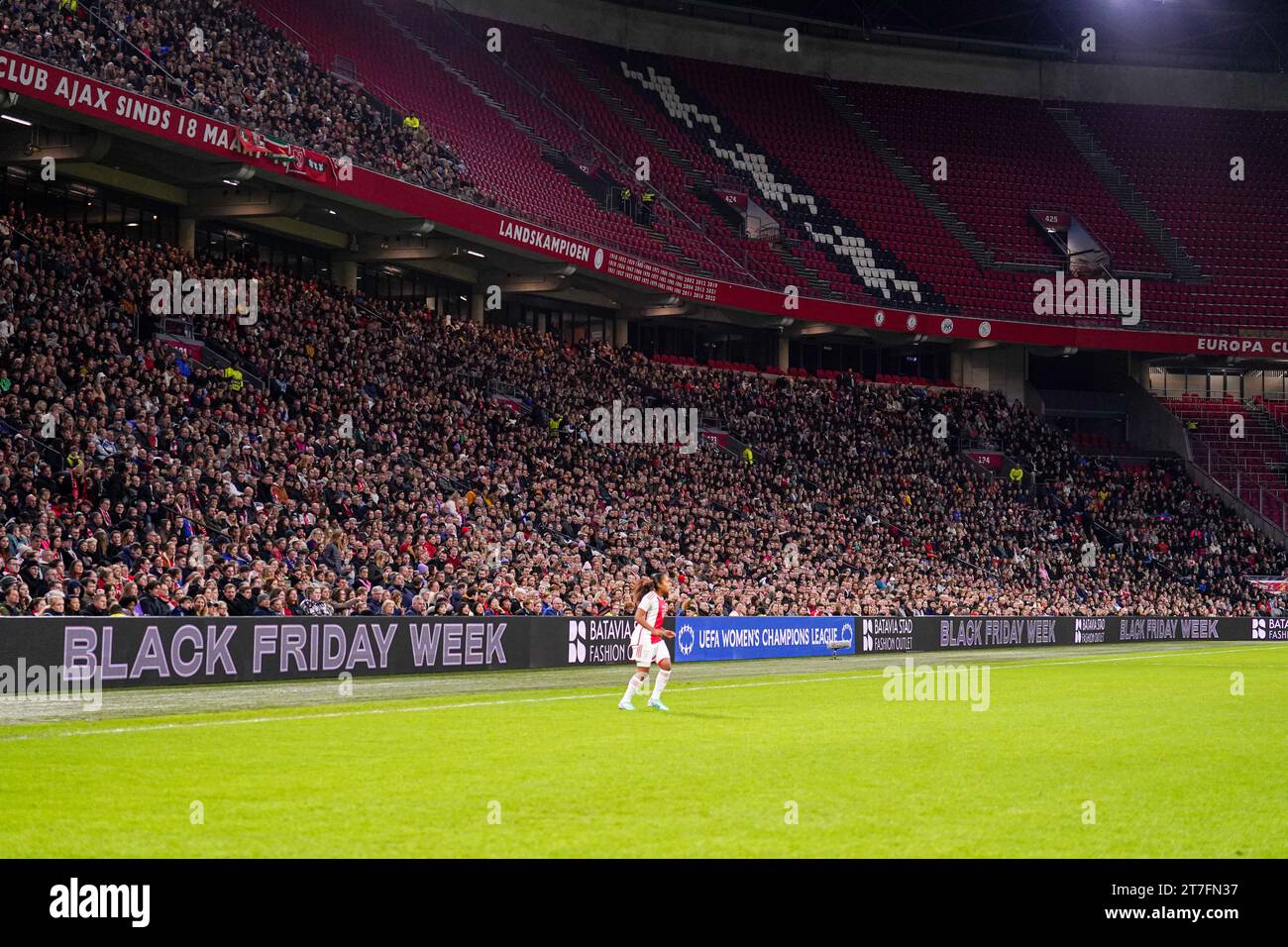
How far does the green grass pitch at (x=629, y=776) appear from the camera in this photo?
9.12m

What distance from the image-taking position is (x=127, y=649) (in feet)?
70.0

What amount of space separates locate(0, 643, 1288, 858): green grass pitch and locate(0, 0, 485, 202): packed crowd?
1484 centimetres

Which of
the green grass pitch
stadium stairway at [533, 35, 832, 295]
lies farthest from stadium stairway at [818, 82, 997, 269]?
the green grass pitch

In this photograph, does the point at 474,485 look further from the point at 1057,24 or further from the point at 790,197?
the point at 1057,24

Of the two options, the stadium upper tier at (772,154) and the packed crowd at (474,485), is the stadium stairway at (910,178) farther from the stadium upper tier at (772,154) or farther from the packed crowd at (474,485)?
the packed crowd at (474,485)

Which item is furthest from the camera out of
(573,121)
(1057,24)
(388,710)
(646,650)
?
(1057,24)

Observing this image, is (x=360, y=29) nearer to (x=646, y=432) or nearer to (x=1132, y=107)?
(x=646, y=432)

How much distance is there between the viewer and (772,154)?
60906 mm

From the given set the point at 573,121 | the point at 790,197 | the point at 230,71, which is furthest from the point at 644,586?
the point at 790,197

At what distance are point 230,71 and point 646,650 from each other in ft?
70.3

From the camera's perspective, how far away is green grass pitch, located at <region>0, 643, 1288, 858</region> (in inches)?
359

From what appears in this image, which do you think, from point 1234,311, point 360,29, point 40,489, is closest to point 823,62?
point 1234,311

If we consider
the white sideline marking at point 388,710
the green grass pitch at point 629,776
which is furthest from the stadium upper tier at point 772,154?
the green grass pitch at point 629,776

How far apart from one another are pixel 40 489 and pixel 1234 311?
5152 centimetres
